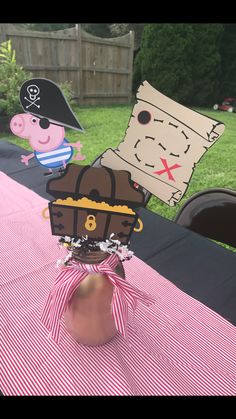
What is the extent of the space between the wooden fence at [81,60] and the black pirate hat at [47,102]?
13.0 ft

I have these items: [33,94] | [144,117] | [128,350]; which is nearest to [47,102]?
[33,94]

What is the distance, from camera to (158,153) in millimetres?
572

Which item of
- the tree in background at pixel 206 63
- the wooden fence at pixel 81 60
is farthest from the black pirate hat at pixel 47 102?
the tree in background at pixel 206 63

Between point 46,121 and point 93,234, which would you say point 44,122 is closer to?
point 46,121

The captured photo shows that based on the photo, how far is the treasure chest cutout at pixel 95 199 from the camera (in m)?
0.50

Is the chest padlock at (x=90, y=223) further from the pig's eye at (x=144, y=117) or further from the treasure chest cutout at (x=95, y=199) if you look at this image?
the pig's eye at (x=144, y=117)

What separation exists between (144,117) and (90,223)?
9.1 inches

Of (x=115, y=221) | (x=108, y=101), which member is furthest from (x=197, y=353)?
(x=108, y=101)

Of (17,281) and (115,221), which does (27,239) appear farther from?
(115,221)

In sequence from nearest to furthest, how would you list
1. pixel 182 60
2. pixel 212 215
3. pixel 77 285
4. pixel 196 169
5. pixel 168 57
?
pixel 77 285, pixel 212 215, pixel 196 169, pixel 168 57, pixel 182 60

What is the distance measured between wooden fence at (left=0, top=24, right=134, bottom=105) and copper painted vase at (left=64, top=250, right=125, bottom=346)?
13.7ft

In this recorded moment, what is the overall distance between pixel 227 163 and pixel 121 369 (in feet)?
9.52

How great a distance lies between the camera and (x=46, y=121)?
562 millimetres
